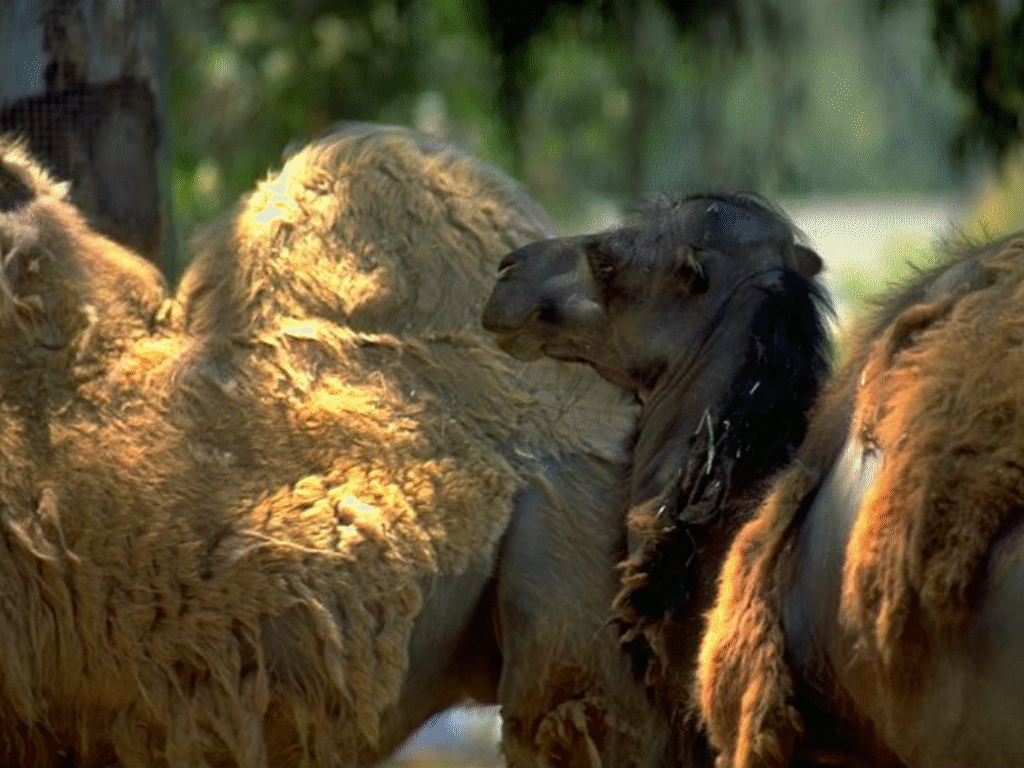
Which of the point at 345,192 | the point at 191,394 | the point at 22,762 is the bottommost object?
the point at 22,762

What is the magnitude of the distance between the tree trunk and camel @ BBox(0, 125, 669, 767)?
2.31 ft

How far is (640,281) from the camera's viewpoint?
16.5 feet

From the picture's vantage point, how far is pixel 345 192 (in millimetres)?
5738

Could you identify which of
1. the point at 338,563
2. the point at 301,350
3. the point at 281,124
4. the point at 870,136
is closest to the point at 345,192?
the point at 301,350

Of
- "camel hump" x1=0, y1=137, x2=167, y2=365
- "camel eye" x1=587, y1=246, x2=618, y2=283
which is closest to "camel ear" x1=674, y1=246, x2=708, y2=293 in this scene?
"camel eye" x1=587, y1=246, x2=618, y2=283

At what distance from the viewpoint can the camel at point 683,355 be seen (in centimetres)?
479

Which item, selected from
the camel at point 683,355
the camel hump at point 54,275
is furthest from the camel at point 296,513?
the camel at point 683,355

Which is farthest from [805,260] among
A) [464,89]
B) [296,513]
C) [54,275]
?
[464,89]

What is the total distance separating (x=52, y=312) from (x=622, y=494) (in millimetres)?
1468

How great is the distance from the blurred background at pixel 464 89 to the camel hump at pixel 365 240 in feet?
1.62

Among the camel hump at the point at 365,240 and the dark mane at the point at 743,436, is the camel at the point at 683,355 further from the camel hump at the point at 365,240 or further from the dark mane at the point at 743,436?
the camel hump at the point at 365,240

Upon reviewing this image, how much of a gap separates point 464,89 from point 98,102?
5246 millimetres

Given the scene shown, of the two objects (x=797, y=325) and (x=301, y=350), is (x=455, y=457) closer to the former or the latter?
(x=301, y=350)

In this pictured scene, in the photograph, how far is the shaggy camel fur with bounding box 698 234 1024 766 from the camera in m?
3.84
